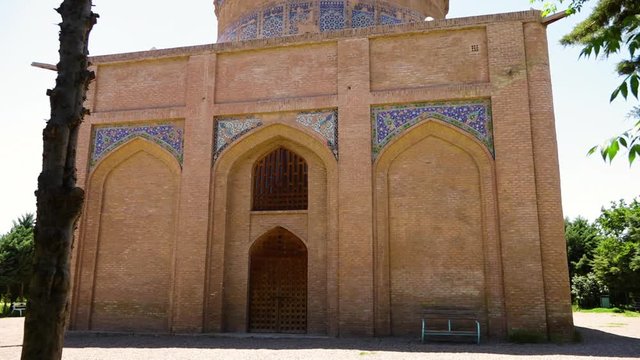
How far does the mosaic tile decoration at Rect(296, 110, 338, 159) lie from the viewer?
10.8 metres

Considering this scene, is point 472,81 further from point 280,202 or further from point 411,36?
point 280,202

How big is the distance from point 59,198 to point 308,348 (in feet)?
20.2

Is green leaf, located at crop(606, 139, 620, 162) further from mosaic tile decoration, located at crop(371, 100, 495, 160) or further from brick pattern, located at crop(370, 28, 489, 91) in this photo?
brick pattern, located at crop(370, 28, 489, 91)

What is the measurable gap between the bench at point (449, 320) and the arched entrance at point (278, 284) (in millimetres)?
2462

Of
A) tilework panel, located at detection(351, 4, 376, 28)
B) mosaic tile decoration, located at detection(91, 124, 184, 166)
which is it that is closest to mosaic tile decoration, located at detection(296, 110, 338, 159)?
mosaic tile decoration, located at detection(91, 124, 184, 166)

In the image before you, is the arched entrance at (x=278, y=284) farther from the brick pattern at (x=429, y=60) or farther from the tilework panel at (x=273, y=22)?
the tilework panel at (x=273, y=22)

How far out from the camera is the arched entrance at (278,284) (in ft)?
35.5

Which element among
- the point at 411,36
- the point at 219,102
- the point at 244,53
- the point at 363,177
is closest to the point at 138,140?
the point at 219,102

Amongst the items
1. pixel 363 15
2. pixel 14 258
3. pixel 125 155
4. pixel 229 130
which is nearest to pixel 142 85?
pixel 125 155

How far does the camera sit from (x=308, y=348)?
8359 millimetres

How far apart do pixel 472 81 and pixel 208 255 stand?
6.15 m

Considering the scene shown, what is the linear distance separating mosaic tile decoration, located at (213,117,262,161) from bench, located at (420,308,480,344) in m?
5.03

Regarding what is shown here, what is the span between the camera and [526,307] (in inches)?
365

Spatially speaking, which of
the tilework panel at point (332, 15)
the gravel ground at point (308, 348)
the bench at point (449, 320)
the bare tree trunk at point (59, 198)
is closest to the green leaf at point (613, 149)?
the bare tree trunk at point (59, 198)
